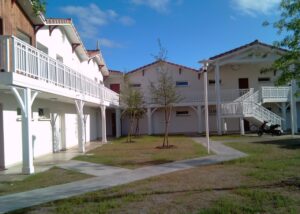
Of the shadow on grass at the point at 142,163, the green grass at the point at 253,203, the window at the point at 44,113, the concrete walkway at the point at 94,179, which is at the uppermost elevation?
the window at the point at 44,113

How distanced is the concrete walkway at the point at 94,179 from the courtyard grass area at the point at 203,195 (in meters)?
0.48

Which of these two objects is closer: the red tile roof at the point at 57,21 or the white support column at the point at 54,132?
the red tile roof at the point at 57,21

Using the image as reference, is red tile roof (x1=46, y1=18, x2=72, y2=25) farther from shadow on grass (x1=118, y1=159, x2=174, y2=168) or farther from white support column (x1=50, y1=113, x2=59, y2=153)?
shadow on grass (x1=118, y1=159, x2=174, y2=168)

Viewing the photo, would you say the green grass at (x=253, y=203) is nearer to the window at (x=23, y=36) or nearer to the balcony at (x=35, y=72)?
the balcony at (x=35, y=72)

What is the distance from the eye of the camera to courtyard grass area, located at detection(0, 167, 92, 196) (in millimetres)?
9134

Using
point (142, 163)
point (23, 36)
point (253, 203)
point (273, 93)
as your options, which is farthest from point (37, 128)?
point (273, 93)

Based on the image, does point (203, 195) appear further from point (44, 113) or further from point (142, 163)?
point (44, 113)

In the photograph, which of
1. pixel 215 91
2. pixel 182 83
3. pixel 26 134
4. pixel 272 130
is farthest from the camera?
pixel 182 83

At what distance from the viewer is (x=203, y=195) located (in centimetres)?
779

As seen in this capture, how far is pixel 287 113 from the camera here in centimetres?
3272

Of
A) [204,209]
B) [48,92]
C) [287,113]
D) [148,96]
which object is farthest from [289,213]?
[287,113]

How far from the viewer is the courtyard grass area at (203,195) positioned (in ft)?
22.2

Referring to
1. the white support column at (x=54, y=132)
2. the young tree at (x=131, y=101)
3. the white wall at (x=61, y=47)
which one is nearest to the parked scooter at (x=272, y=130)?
the young tree at (x=131, y=101)

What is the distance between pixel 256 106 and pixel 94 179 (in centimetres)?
1947
